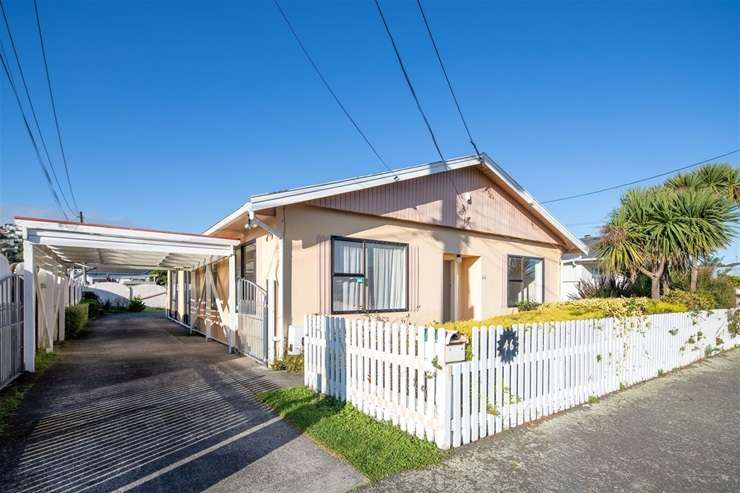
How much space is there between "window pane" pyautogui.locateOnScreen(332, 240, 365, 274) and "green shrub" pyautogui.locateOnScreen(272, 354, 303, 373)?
191 centimetres

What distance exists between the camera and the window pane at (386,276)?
29.5ft

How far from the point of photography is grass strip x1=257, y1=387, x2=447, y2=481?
12.0 feet

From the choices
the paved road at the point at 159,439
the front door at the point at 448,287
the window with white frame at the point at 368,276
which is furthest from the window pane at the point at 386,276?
the paved road at the point at 159,439

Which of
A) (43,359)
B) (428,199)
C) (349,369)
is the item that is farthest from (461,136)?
(43,359)

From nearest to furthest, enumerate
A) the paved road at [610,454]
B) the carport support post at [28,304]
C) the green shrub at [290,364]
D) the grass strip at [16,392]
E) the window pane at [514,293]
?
the paved road at [610,454] < the grass strip at [16,392] < the carport support post at [28,304] < the green shrub at [290,364] < the window pane at [514,293]

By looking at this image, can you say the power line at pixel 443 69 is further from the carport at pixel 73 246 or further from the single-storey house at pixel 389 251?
the carport at pixel 73 246

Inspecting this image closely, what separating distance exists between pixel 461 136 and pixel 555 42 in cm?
363

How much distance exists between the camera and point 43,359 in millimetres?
8328

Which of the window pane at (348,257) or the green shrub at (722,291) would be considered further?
the green shrub at (722,291)

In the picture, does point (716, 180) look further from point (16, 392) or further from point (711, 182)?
point (16, 392)

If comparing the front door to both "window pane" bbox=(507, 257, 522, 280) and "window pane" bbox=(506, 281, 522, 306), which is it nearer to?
"window pane" bbox=(506, 281, 522, 306)

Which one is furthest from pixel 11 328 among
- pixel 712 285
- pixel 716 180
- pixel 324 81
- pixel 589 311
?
pixel 716 180

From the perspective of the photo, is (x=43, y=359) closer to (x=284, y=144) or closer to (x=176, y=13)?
(x=176, y=13)

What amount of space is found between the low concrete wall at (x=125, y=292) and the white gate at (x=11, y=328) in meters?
24.7
